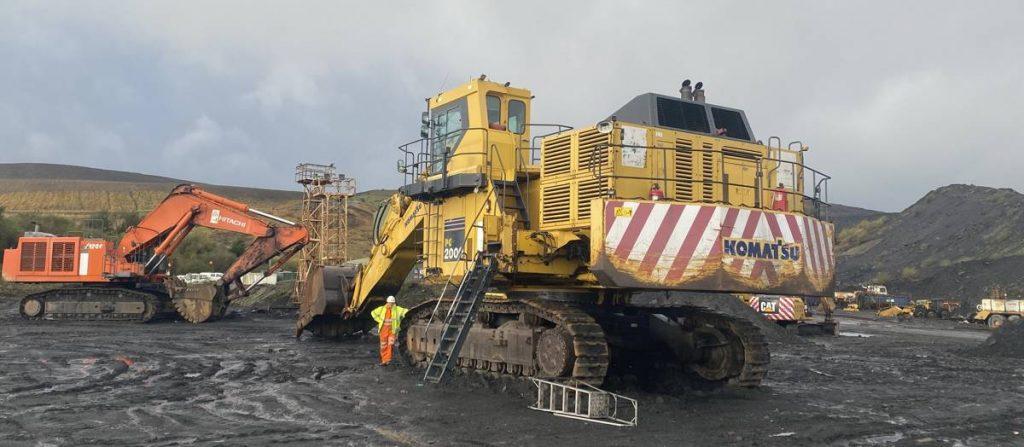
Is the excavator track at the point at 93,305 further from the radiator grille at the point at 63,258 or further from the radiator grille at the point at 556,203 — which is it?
the radiator grille at the point at 556,203

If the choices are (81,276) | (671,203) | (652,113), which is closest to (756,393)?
(671,203)

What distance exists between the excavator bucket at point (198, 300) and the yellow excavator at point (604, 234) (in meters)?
16.7

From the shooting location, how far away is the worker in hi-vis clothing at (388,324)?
13523 millimetres

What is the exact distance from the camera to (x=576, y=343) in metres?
9.20

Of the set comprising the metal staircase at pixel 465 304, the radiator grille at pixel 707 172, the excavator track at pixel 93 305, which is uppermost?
the radiator grille at pixel 707 172

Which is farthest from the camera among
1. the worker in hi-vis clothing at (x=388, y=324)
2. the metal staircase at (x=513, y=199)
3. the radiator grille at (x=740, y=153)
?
the worker in hi-vis clothing at (x=388, y=324)

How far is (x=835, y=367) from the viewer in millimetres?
15070

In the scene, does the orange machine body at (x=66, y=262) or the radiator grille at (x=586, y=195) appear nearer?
the radiator grille at (x=586, y=195)

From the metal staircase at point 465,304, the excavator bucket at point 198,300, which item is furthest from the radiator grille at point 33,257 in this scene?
the metal staircase at point 465,304

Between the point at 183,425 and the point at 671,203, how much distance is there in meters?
5.69

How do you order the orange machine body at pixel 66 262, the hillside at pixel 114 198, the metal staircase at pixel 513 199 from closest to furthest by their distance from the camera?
the metal staircase at pixel 513 199, the orange machine body at pixel 66 262, the hillside at pixel 114 198

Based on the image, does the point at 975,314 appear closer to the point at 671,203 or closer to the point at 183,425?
the point at 671,203

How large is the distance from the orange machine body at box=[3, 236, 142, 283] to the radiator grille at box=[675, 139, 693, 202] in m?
23.1

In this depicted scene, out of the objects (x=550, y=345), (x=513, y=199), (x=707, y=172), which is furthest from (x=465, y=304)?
(x=707, y=172)
